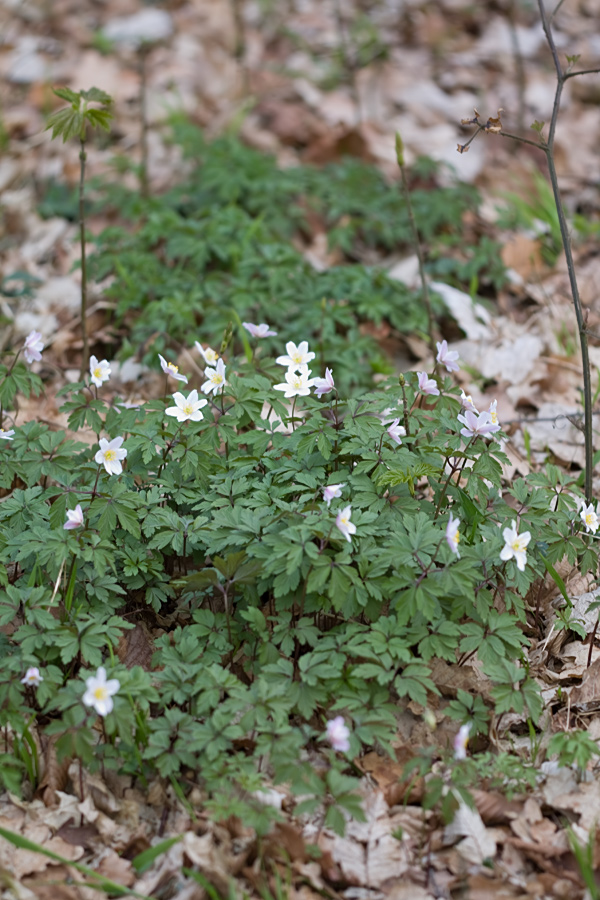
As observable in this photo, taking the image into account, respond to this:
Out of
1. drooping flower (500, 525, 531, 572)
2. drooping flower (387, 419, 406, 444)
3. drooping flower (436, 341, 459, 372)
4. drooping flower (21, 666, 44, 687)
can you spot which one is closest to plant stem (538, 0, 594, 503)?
drooping flower (436, 341, 459, 372)

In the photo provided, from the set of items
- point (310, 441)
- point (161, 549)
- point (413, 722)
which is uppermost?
point (310, 441)

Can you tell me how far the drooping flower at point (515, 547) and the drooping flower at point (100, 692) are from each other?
3.23 ft

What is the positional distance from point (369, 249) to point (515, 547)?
2803 mm

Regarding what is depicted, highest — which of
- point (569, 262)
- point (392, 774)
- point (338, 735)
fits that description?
point (569, 262)

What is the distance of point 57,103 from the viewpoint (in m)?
5.60

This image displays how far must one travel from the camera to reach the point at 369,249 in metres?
4.36

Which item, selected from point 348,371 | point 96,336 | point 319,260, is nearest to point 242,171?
point 319,260

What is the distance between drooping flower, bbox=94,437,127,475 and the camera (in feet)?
6.98

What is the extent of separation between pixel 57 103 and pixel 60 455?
4320 millimetres

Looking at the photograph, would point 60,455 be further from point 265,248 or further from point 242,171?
point 242,171

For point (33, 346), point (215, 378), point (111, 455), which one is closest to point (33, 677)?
point (111, 455)

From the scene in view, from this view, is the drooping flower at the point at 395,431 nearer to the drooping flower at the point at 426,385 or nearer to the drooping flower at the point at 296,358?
the drooping flower at the point at 426,385

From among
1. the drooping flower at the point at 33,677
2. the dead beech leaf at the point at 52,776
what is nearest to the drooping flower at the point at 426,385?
the drooping flower at the point at 33,677

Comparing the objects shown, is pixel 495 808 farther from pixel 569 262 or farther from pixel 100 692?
pixel 569 262
